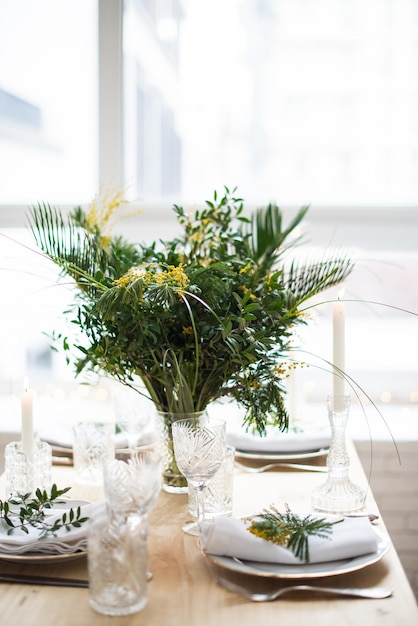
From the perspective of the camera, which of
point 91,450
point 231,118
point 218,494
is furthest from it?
point 231,118

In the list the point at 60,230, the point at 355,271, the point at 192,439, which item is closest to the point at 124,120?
the point at 355,271

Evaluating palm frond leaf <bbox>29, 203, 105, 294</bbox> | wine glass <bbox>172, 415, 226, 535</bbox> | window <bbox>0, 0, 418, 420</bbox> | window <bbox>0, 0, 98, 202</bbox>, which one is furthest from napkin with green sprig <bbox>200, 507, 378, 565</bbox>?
window <bbox>0, 0, 98, 202</bbox>

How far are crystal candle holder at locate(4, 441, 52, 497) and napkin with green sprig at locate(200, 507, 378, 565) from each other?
1.50 ft

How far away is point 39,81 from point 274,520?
2.05m

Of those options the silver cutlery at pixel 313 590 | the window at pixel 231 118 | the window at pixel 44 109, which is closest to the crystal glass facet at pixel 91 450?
the silver cutlery at pixel 313 590

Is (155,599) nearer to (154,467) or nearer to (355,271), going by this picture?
(154,467)

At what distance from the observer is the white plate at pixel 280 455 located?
175 centimetres

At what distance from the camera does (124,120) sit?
2.69 metres

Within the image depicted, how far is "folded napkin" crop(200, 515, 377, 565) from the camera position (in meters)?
1.11

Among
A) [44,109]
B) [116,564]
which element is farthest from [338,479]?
[44,109]

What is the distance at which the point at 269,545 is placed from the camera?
44.3 inches

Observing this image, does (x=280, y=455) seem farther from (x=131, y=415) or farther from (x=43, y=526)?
(x=43, y=526)

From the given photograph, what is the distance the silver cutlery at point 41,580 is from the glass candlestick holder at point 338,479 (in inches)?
20.3

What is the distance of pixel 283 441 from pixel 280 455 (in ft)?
0.14
